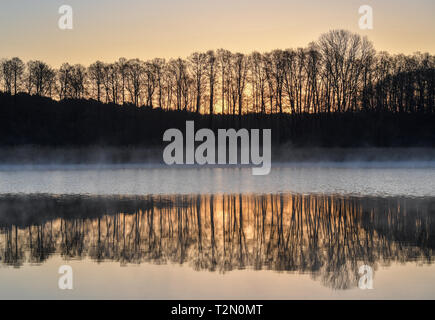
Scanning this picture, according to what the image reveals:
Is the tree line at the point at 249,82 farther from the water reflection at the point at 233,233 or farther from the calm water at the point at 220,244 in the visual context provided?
the water reflection at the point at 233,233

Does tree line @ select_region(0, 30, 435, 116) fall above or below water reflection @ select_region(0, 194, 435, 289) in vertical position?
above

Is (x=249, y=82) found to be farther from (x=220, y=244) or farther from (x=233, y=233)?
(x=220, y=244)

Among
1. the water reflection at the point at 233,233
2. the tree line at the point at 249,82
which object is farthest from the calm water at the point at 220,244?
the tree line at the point at 249,82

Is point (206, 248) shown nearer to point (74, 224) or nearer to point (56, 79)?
point (74, 224)

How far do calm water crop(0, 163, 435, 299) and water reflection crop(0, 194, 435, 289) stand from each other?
0.02 metres

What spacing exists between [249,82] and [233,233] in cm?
4001

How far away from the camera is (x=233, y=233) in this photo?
35.8ft

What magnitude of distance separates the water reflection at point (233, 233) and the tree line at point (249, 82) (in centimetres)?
3332

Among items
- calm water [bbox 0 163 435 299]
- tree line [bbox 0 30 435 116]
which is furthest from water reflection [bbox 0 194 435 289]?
tree line [bbox 0 30 435 116]

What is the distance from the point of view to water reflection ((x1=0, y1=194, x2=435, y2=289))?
859 cm

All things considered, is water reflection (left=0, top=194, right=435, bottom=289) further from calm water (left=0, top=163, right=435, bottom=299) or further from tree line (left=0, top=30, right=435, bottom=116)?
tree line (left=0, top=30, right=435, bottom=116)

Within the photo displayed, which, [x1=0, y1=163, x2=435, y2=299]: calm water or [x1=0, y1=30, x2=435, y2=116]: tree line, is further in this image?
[x1=0, y1=30, x2=435, y2=116]: tree line

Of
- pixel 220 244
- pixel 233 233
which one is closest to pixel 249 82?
pixel 233 233

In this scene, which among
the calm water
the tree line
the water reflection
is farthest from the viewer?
the tree line
